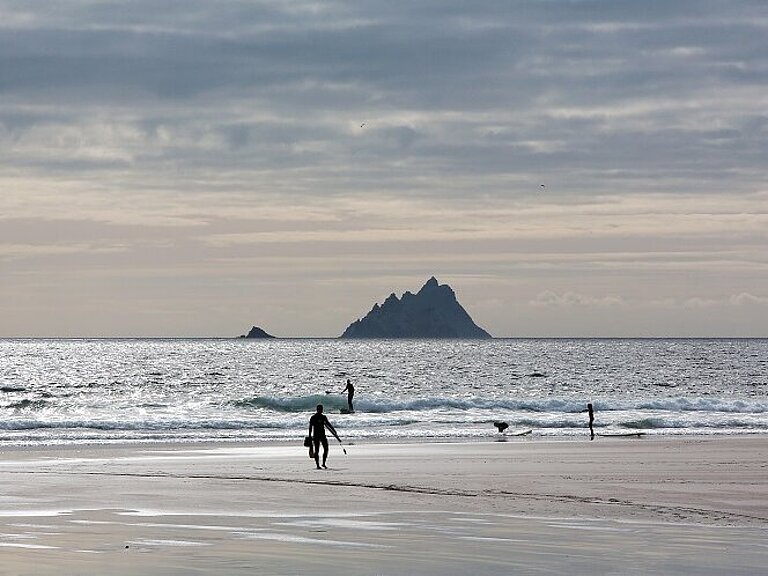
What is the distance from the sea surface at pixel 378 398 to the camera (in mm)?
61219

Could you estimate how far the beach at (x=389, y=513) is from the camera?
17.7 metres

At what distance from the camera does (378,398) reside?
3583 inches

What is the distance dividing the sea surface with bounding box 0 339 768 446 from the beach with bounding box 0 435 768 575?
1622cm

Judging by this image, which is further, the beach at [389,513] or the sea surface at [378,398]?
the sea surface at [378,398]

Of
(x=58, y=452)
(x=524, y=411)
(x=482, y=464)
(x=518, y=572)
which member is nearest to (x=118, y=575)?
(x=518, y=572)

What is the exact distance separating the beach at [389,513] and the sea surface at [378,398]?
639 inches

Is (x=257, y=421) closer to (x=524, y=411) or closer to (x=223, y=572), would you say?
(x=524, y=411)

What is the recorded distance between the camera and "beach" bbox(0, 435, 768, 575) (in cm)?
1766

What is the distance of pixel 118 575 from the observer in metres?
16.4

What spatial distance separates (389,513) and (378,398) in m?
67.2

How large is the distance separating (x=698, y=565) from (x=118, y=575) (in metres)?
7.90

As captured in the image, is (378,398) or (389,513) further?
(378,398)

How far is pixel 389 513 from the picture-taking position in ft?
78.6

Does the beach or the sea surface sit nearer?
the beach
